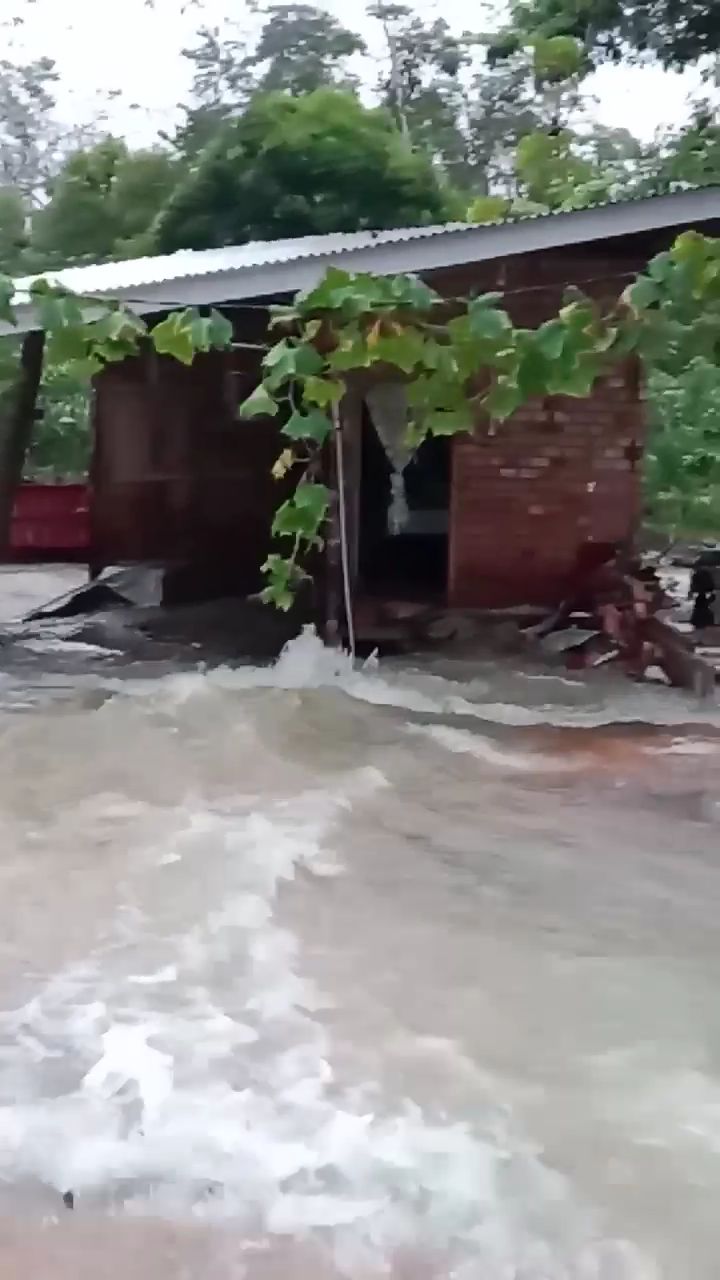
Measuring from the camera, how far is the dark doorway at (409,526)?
31.2 ft

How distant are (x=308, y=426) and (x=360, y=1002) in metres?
3.81

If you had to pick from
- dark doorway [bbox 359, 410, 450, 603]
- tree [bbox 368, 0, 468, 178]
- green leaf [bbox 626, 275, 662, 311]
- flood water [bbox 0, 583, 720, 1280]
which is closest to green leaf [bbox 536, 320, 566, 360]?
green leaf [bbox 626, 275, 662, 311]

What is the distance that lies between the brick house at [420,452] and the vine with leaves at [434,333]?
284mm

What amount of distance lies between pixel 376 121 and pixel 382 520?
757 cm

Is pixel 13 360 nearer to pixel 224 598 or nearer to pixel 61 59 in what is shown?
pixel 224 598

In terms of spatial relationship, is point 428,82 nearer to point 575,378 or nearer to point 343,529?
point 343,529

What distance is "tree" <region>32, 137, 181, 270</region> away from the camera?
1817 cm

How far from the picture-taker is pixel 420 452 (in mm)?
10781

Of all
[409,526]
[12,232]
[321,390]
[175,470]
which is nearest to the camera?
[321,390]

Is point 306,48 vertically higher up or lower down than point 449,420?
higher up

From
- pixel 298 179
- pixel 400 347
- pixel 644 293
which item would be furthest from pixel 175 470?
pixel 298 179

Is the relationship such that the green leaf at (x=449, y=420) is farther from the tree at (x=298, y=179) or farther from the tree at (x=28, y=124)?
the tree at (x=28, y=124)

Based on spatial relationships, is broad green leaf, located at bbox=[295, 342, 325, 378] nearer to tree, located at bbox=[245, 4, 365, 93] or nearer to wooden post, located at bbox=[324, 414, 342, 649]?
wooden post, located at bbox=[324, 414, 342, 649]

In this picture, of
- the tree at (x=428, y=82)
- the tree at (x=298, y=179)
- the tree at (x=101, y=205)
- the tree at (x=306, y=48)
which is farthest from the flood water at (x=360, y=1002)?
the tree at (x=306, y=48)
